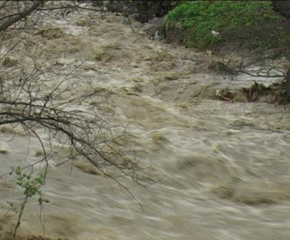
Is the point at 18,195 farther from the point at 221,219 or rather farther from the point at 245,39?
the point at 245,39

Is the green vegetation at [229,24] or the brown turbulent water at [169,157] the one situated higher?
the green vegetation at [229,24]

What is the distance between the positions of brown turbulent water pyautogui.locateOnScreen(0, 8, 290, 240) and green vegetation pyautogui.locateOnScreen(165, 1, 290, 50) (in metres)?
0.61

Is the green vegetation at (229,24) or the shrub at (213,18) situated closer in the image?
the green vegetation at (229,24)

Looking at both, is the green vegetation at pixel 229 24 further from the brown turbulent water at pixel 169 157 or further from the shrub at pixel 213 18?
the brown turbulent water at pixel 169 157

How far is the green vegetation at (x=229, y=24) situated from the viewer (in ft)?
45.0

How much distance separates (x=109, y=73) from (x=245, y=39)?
9.58ft

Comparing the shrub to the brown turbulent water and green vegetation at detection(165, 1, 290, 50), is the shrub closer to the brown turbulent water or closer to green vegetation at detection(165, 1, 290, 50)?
green vegetation at detection(165, 1, 290, 50)

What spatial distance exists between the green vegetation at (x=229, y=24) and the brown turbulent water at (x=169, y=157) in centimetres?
61

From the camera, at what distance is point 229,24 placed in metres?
15.1

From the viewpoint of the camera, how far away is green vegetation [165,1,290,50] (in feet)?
45.0

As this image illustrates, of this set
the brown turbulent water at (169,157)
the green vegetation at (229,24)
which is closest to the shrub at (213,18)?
the green vegetation at (229,24)

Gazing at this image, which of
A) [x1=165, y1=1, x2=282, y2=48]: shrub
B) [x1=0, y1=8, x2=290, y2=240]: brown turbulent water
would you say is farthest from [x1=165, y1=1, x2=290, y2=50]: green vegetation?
[x1=0, y1=8, x2=290, y2=240]: brown turbulent water

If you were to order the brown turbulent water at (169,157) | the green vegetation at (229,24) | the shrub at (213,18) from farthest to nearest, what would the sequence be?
the shrub at (213,18)
the green vegetation at (229,24)
the brown turbulent water at (169,157)

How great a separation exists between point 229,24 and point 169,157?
670 centimetres
